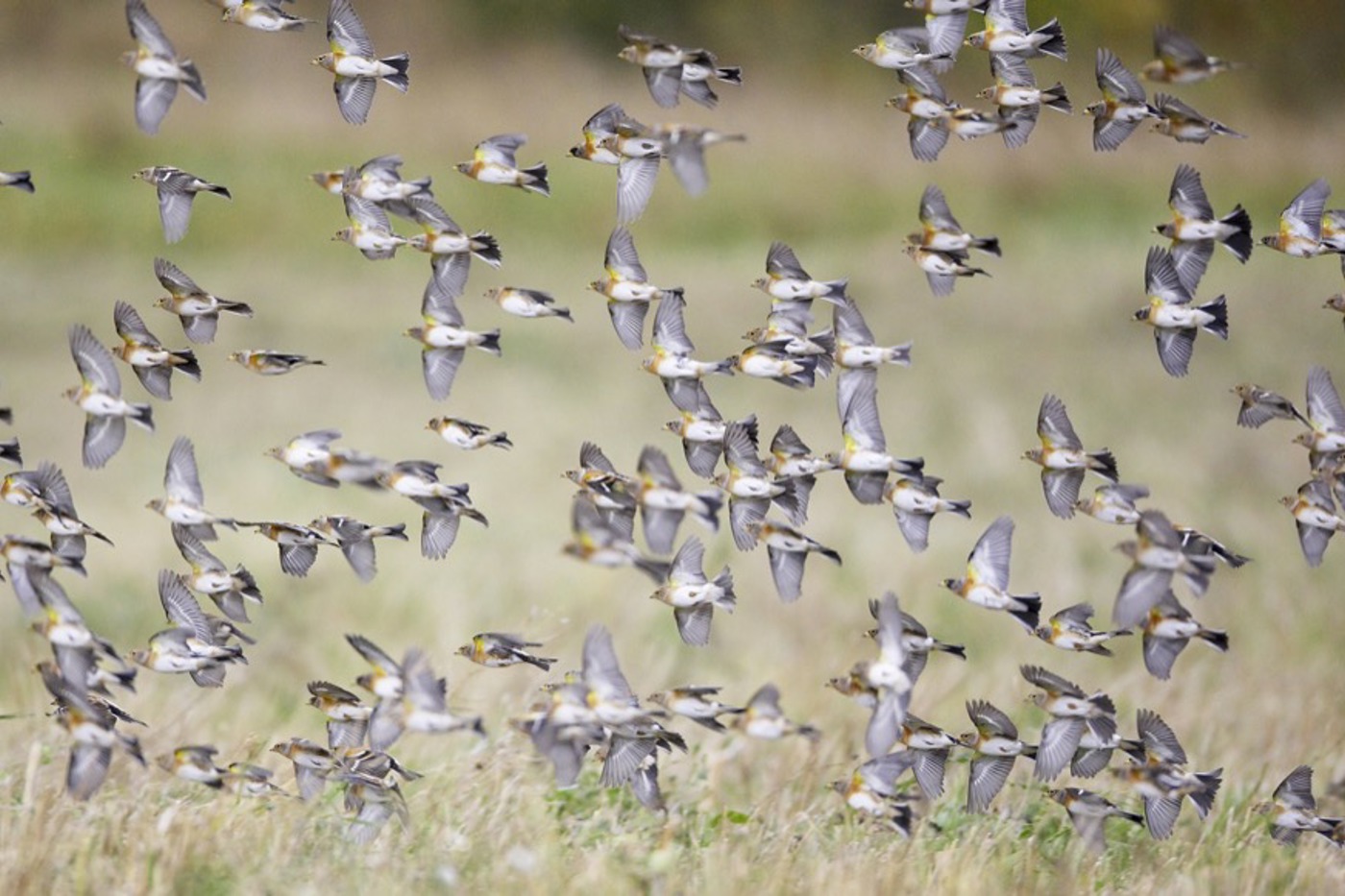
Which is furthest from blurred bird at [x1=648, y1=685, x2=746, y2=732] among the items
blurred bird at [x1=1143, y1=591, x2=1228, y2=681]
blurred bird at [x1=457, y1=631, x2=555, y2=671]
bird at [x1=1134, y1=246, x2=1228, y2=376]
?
bird at [x1=1134, y1=246, x2=1228, y2=376]

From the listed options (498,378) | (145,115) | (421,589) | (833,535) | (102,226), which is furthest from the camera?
(102,226)

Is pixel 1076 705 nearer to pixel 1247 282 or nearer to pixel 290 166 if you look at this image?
pixel 1247 282

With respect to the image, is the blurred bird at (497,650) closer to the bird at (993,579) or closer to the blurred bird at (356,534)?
the blurred bird at (356,534)

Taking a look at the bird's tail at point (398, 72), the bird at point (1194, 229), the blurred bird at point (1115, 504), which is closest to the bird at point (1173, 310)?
the bird at point (1194, 229)

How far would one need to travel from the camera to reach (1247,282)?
42.0ft

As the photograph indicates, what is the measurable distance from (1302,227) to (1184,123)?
0.33 meters

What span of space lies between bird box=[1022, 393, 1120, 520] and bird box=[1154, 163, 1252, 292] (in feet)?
1.12

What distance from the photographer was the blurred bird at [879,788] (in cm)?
324

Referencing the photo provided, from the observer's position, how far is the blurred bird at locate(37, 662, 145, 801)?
9.91 feet

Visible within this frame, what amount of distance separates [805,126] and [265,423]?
5.98 metres

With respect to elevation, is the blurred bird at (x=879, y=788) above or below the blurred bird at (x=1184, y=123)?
below

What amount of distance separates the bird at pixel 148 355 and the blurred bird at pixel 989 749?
1.57 m

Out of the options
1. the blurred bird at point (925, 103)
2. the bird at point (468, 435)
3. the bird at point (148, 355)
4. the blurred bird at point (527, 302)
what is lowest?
the bird at point (468, 435)

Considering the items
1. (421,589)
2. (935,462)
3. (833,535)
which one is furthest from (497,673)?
(935,462)
